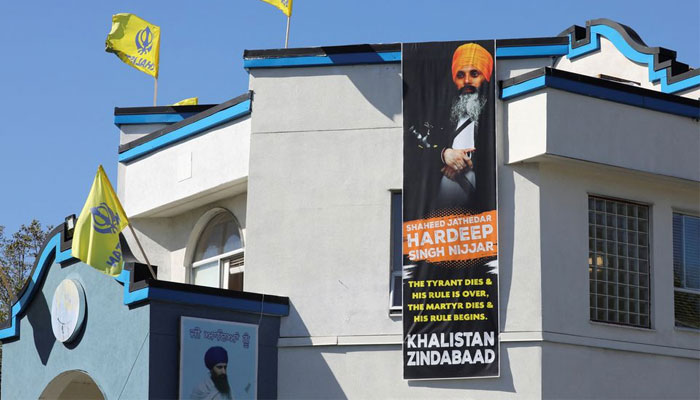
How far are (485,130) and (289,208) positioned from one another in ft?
11.4

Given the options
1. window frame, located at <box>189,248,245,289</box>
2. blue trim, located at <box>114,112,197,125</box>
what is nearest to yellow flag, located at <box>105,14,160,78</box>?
blue trim, located at <box>114,112,197,125</box>

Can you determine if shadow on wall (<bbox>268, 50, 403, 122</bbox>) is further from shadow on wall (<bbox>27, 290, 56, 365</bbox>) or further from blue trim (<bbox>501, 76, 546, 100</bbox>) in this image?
shadow on wall (<bbox>27, 290, 56, 365</bbox>)

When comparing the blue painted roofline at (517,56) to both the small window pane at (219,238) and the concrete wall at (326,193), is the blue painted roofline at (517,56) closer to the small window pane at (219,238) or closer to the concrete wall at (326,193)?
the concrete wall at (326,193)

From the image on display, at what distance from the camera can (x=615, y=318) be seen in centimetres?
1841

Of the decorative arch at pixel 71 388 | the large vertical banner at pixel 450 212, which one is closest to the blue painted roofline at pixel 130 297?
the decorative arch at pixel 71 388

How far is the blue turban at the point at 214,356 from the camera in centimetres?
1777

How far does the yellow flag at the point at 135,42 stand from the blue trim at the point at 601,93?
9.22 metres

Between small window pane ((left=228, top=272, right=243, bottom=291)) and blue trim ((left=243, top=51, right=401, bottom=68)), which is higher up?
blue trim ((left=243, top=51, right=401, bottom=68))

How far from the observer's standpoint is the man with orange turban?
18.4 m

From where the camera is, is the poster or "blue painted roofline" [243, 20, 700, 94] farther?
"blue painted roofline" [243, 20, 700, 94]

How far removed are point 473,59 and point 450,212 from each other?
2527mm

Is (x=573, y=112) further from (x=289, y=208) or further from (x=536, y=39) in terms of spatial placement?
(x=289, y=208)

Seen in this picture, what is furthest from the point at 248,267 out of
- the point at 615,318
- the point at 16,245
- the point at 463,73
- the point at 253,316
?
the point at 16,245

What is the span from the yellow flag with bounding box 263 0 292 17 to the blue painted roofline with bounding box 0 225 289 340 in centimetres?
549
